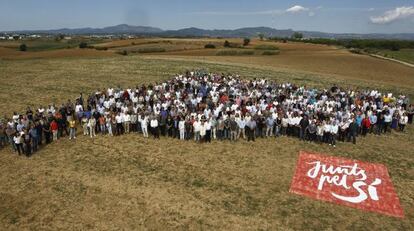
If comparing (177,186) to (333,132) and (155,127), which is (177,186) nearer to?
(155,127)

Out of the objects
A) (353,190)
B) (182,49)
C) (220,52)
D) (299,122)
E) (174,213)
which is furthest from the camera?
(182,49)

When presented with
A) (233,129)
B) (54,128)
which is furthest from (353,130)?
(54,128)

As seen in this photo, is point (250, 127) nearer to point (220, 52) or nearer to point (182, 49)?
point (220, 52)

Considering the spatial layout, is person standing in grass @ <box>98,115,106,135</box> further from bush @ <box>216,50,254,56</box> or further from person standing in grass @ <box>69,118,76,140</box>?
bush @ <box>216,50,254,56</box>

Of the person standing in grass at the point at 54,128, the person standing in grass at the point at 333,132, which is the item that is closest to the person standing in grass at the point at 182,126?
the person standing in grass at the point at 54,128

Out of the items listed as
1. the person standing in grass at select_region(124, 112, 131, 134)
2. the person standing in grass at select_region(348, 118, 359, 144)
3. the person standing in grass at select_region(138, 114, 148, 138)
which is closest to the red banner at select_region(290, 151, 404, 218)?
the person standing in grass at select_region(348, 118, 359, 144)

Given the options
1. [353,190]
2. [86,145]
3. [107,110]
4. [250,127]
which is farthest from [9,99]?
[353,190]

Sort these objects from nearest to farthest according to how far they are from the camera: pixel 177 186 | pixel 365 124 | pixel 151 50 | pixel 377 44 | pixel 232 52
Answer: pixel 177 186
pixel 365 124
pixel 232 52
pixel 151 50
pixel 377 44
